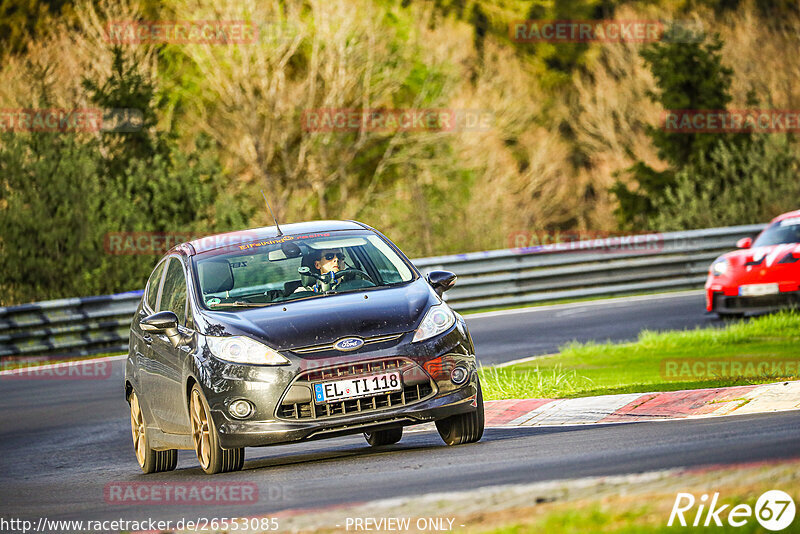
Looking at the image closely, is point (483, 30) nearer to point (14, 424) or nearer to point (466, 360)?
point (14, 424)

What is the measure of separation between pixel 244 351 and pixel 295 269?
1.35m

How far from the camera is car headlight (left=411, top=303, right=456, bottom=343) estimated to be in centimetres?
885

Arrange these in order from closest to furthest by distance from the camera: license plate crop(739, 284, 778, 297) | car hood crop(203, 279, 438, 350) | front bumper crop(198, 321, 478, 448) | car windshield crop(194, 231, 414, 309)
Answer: front bumper crop(198, 321, 478, 448), car hood crop(203, 279, 438, 350), car windshield crop(194, 231, 414, 309), license plate crop(739, 284, 778, 297)

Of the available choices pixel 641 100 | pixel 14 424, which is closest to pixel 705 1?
pixel 641 100

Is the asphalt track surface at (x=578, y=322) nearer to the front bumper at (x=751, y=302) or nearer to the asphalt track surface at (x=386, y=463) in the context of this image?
the front bumper at (x=751, y=302)

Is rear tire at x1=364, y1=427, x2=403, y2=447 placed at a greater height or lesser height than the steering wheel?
lesser

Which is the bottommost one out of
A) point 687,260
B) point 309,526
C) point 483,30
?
point 687,260

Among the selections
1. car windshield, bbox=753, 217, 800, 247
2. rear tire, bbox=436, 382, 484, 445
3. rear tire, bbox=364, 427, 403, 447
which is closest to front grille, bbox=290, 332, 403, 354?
rear tire, bbox=436, 382, 484, 445

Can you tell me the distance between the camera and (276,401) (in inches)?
338

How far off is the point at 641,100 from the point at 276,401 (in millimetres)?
49746

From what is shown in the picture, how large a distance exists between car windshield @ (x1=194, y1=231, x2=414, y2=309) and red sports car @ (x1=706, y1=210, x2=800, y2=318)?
29.3ft

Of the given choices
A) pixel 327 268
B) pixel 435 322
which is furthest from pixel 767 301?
pixel 435 322

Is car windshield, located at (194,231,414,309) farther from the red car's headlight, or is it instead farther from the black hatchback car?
the red car's headlight

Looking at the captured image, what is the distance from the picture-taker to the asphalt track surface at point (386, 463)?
7.20 meters
